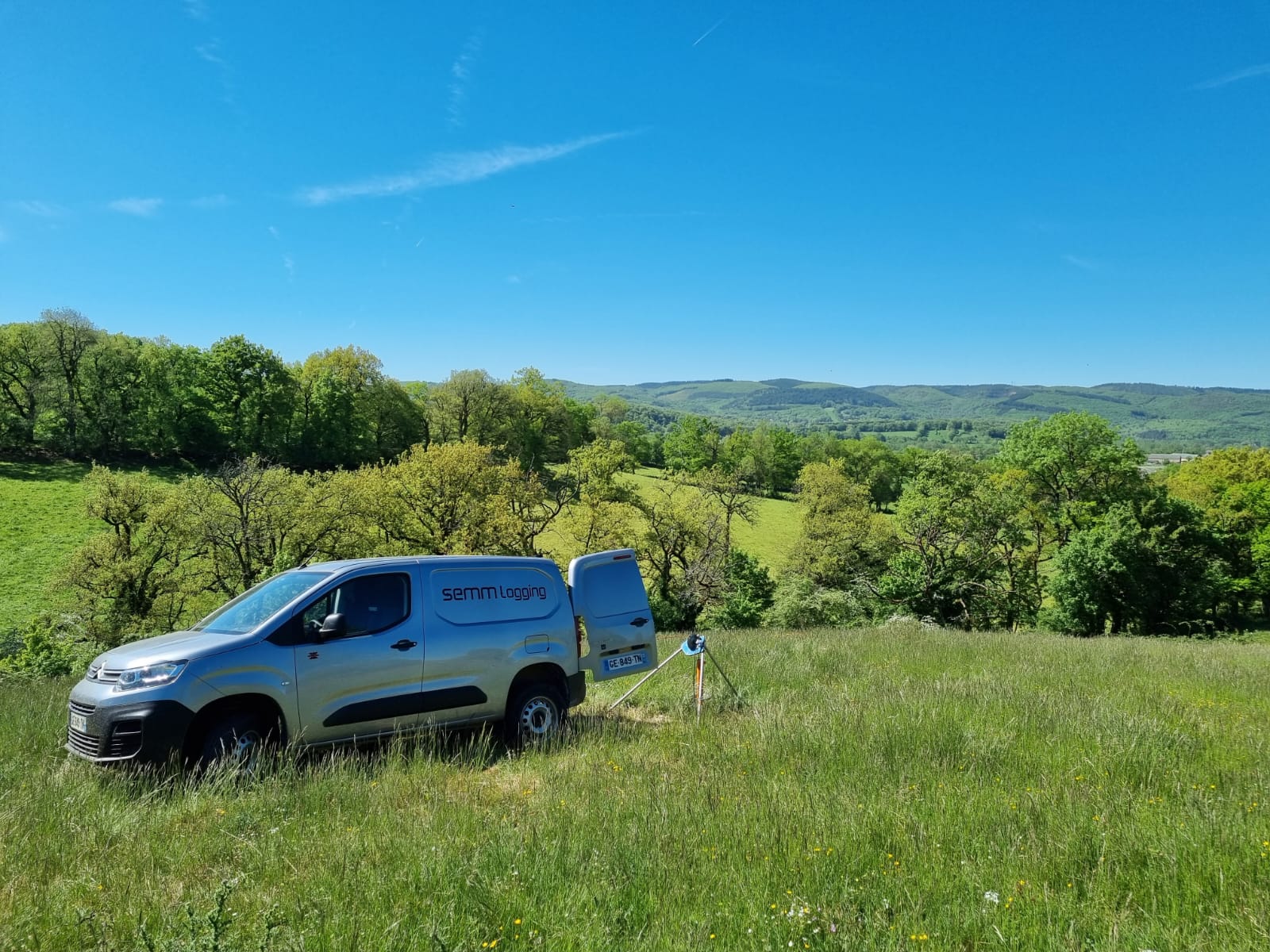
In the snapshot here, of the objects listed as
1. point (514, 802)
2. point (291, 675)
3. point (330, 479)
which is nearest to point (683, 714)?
point (514, 802)

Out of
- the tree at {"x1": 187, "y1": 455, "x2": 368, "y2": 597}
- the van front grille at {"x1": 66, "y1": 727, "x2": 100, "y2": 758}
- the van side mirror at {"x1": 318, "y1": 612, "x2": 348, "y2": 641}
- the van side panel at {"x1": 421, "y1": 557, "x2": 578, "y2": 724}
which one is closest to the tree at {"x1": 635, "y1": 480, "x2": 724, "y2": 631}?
the tree at {"x1": 187, "y1": 455, "x2": 368, "y2": 597}

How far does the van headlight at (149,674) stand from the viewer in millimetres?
5922

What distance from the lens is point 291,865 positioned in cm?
401

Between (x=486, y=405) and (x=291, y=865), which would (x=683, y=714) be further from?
(x=486, y=405)

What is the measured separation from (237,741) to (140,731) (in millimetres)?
749

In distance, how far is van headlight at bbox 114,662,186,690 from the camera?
5922 millimetres

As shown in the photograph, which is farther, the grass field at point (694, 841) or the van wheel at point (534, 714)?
the van wheel at point (534, 714)

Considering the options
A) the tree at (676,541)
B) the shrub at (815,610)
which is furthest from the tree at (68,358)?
the shrub at (815,610)

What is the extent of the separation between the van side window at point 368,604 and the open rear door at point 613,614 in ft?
6.81

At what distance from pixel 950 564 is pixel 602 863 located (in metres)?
31.2

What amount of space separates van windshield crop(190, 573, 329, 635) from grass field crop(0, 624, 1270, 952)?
4.89ft

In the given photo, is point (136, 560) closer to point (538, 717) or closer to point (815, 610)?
point (815, 610)

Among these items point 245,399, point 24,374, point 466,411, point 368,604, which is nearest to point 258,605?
point 368,604

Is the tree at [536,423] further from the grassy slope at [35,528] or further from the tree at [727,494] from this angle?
the grassy slope at [35,528]
